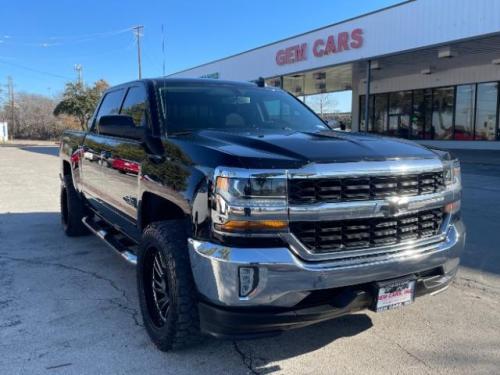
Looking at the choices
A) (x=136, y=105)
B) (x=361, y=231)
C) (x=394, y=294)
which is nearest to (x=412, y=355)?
(x=394, y=294)

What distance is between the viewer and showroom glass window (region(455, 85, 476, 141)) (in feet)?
77.1

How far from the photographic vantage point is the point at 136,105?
4348mm

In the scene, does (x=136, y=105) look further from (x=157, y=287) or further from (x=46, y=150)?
(x=46, y=150)

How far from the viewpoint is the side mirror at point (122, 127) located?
12.1ft

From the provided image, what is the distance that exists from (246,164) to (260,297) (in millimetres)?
731

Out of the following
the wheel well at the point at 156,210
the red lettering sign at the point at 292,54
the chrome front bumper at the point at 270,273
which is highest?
the red lettering sign at the point at 292,54

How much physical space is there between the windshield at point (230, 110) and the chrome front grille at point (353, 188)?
1.32 meters

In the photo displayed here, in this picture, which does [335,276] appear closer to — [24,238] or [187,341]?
[187,341]

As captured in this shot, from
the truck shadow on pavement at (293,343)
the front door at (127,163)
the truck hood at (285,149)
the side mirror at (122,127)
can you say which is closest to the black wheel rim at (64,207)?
the front door at (127,163)

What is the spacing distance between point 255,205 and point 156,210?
134 centimetres

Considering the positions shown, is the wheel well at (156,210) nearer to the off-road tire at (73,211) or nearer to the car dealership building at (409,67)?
the off-road tire at (73,211)

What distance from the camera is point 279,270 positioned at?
2562 mm

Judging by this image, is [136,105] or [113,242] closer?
[136,105]

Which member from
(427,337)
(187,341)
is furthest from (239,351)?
(427,337)
